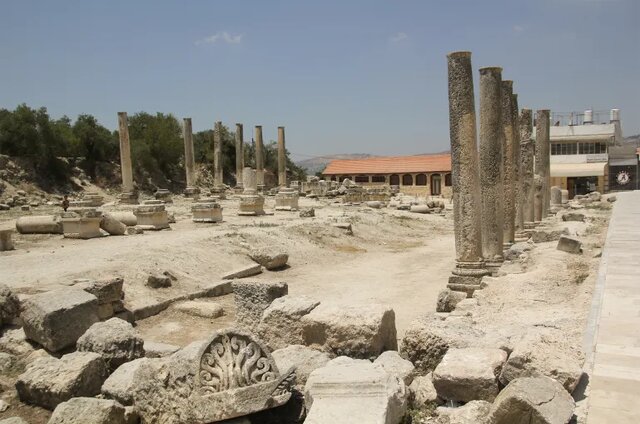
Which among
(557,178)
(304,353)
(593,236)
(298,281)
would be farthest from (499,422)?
(557,178)

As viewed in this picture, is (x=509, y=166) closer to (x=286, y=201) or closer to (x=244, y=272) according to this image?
(x=244, y=272)

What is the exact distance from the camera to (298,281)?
13.7 m

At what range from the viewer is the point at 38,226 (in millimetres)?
16484

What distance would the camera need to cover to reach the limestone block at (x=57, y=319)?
6.98 metres

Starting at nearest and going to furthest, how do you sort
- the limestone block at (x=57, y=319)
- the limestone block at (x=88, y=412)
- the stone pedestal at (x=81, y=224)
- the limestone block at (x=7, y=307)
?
the limestone block at (x=88, y=412), the limestone block at (x=57, y=319), the limestone block at (x=7, y=307), the stone pedestal at (x=81, y=224)

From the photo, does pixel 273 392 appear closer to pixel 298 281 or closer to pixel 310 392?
pixel 310 392

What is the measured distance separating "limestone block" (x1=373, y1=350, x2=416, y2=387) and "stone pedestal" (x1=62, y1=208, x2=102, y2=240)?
41.5ft

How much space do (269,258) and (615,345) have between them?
33.0ft

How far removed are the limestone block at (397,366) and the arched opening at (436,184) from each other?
1756 inches

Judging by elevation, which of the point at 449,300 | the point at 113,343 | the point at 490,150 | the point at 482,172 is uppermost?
the point at 490,150

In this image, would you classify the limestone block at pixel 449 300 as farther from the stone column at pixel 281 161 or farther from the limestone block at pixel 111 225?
the stone column at pixel 281 161

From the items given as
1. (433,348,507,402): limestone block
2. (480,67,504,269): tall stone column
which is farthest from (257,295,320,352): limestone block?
(480,67,504,269): tall stone column

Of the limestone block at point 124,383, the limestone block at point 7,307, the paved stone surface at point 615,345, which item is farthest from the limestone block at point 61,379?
the paved stone surface at point 615,345

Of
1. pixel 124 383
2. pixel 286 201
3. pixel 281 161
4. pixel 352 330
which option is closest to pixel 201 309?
pixel 124 383
